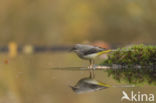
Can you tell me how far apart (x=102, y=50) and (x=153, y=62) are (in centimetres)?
136

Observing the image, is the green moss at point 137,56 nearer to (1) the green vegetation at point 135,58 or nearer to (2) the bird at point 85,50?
(1) the green vegetation at point 135,58

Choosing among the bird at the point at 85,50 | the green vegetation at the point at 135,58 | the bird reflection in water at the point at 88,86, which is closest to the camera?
the bird reflection in water at the point at 88,86

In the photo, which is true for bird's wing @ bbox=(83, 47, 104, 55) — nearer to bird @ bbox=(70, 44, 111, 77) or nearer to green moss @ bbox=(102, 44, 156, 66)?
bird @ bbox=(70, 44, 111, 77)

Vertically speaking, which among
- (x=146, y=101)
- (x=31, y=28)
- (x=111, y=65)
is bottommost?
(x=146, y=101)

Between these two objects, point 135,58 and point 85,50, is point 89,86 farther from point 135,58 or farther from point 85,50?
point 135,58

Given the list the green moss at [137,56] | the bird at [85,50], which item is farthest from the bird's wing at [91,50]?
the green moss at [137,56]

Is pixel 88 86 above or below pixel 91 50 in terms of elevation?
below

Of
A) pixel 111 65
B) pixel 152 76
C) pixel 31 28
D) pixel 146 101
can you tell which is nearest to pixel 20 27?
pixel 31 28

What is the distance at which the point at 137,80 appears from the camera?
15.3 ft

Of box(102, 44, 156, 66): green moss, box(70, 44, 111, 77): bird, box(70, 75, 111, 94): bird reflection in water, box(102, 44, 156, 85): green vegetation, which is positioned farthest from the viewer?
box(102, 44, 156, 66): green moss

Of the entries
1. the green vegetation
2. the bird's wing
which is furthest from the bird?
the green vegetation

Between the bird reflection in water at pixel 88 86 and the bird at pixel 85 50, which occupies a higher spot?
the bird at pixel 85 50

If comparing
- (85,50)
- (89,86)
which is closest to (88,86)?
(89,86)

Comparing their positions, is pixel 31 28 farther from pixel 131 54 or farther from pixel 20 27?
pixel 131 54
